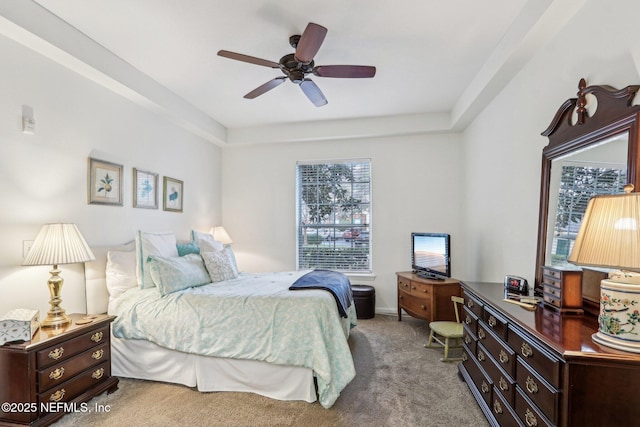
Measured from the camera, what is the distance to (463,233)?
4.31m

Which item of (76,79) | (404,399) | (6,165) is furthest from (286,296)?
(76,79)

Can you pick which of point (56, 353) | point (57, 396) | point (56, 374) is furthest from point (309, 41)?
point (57, 396)

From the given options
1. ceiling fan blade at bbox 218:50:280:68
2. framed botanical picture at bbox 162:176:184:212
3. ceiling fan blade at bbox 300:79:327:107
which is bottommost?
framed botanical picture at bbox 162:176:184:212

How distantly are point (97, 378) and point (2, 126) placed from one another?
1.91 metres

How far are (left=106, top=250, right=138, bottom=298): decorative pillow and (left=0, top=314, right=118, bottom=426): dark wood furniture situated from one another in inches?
15.3

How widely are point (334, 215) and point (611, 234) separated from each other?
3792 mm

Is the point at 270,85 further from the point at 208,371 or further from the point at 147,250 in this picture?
the point at 208,371

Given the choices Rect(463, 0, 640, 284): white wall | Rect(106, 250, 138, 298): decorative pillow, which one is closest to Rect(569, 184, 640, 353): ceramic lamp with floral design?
Rect(463, 0, 640, 284): white wall

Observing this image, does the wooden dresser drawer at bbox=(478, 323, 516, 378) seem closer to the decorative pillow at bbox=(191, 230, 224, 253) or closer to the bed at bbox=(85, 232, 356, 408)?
the bed at bbox=(85, 232, 356, 408)

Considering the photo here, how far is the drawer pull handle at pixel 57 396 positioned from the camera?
6.47ft

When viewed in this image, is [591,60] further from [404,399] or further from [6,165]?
[6,165]

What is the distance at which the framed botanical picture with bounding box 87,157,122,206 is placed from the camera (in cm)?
281

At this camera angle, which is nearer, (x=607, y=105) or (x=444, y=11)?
(x=607, y=105)

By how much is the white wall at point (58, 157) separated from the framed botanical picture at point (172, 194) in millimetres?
163
